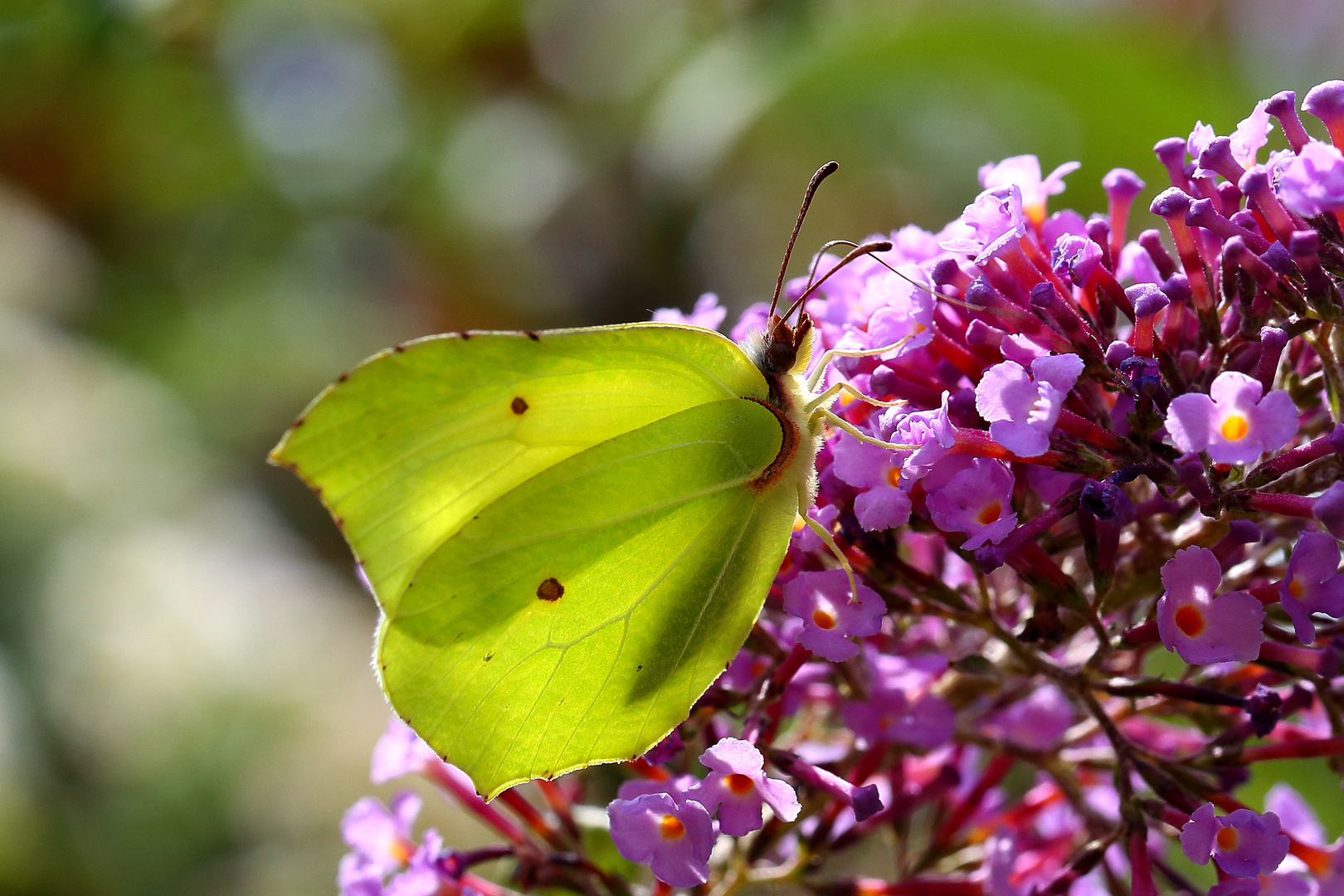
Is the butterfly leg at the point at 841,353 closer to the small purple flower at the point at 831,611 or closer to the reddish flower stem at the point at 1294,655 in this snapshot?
the small purple flower at the point at 831,611

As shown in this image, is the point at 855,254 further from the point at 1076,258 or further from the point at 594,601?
the point at 594,601

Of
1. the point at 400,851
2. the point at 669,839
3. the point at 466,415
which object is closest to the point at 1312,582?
the point at 669,839

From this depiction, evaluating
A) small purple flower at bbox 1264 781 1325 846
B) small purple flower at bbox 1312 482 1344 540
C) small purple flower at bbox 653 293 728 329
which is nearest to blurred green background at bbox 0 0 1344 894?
small purple flower at bbox 653 293 728 329

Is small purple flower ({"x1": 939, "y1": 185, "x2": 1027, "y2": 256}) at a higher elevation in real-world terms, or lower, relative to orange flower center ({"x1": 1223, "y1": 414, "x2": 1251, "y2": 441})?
higher

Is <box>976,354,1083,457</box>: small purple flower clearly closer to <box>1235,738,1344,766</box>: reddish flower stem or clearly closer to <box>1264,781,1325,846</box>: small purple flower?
<box>1235,738,1344,766</box>: reddish flower stem

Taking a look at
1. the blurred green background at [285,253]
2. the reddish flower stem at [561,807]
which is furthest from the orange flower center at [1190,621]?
the blurred green background at [285,253]
